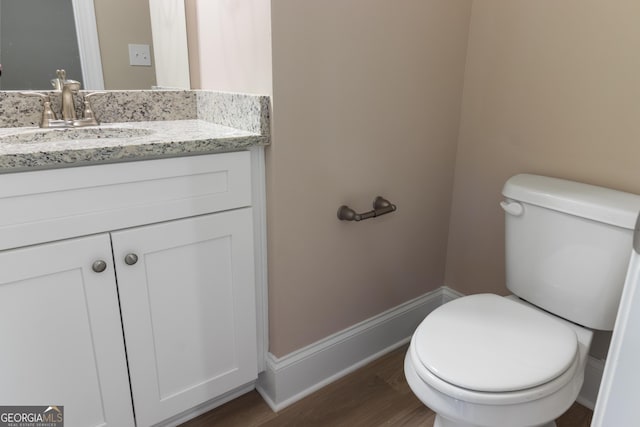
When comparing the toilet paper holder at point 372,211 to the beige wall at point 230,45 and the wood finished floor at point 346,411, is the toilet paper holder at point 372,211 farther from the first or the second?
the wood finished floor at point 346,411

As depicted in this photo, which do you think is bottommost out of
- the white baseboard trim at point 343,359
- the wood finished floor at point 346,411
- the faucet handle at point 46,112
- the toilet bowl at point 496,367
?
the wood finished floor at point 346,411

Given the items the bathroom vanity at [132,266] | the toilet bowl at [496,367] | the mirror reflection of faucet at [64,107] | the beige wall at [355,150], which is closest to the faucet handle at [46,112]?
the mirror reflection of faucet at [64,107]

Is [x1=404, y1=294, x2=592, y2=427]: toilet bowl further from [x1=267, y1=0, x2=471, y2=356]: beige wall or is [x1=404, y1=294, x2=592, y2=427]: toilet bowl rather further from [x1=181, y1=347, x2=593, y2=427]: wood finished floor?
[x1=267, y1=0, x2=471, y2=356]: beige wall

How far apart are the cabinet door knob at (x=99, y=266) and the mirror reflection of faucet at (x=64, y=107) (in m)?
0.52

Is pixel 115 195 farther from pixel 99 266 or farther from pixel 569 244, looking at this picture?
pixel 569 244

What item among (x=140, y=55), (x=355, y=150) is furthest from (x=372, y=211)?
(x=140, y=55)

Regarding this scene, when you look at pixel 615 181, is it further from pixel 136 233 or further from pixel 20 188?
pixel 20 188

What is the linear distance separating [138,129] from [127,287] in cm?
50

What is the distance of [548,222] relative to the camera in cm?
130

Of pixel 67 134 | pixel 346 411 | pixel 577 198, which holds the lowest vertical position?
pixel 346 411

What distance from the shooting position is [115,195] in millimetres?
1075

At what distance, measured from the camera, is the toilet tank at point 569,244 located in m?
1.18

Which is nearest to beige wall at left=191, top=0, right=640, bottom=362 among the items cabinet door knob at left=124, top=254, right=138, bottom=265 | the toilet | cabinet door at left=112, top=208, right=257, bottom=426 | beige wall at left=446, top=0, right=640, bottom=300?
beige wall at left=446, top=0, right=640, bottom=300

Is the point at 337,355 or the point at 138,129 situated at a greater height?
the point at 138,129
